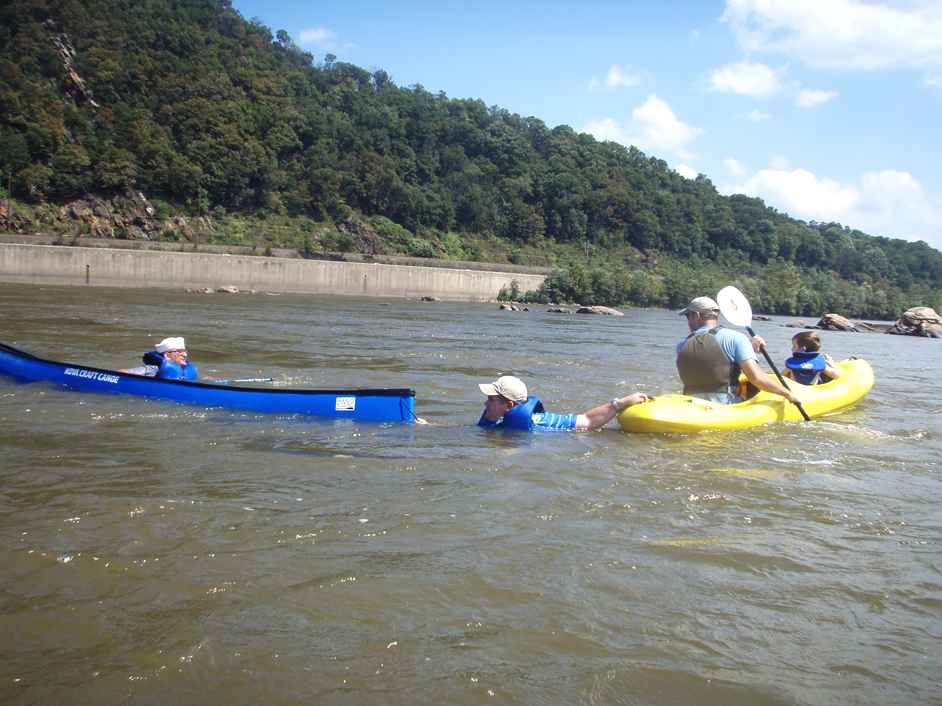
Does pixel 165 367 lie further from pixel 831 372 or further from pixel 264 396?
pixel 831 372

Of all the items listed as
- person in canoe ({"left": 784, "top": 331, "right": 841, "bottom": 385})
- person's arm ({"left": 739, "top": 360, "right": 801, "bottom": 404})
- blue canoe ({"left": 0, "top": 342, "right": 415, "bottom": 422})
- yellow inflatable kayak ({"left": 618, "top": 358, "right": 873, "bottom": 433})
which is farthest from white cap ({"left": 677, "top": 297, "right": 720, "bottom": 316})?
blue canoe ({"left": 0, "top": 342, "right": 415, "bottom": 422})

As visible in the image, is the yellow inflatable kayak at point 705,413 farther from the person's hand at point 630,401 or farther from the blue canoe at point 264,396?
the blue canoe at point 264,396

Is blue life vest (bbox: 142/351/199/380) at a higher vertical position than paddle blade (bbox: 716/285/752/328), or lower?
lower

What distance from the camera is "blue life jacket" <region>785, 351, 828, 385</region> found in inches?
374

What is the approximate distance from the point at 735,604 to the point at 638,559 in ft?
1.98

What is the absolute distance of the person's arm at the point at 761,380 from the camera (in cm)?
747

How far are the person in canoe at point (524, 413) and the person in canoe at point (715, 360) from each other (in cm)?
74

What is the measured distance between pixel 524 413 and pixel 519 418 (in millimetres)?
83

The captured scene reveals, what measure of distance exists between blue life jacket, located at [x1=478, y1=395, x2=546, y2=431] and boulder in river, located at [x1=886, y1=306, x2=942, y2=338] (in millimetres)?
34166

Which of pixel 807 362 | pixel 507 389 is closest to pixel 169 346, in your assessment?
pixel 507 389

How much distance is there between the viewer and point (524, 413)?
23.1 ft

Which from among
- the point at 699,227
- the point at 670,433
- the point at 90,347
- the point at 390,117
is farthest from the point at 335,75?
the point at 670,433

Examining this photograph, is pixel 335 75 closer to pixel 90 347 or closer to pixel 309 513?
pixel 90 347

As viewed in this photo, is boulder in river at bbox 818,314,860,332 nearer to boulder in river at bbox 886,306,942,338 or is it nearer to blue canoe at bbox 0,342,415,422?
boulder in river at bbox 886,306,942,338
